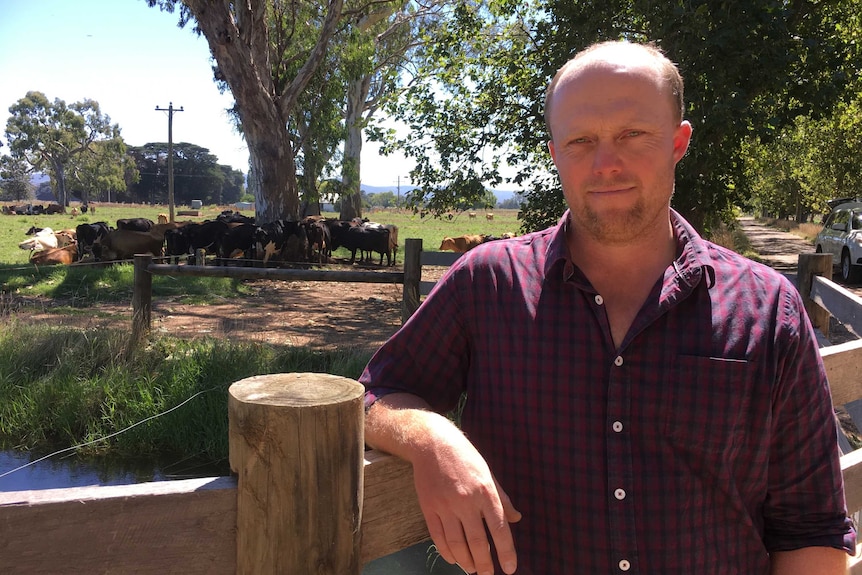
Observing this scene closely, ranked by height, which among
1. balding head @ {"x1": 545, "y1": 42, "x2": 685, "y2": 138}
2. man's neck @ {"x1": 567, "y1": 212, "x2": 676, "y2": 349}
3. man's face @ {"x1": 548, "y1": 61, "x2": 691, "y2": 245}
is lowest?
man's neck @ {"x1": 567, "y1": 212, "x2": 676, "y2": 349}

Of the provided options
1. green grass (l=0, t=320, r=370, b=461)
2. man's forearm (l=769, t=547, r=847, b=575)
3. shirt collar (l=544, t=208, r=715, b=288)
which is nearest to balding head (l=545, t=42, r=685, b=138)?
shirt collar (l=544, t=208, r=715, b=288)

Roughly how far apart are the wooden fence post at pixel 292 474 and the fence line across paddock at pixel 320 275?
14.7 feet

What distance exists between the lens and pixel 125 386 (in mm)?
6707

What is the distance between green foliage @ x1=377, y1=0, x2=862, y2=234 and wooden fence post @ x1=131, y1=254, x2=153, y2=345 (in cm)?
396

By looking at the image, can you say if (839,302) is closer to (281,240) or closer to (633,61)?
(633,61)

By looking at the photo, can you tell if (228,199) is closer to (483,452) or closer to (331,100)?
(331,100)

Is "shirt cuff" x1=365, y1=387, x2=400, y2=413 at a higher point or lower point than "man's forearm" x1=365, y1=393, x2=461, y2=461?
higher

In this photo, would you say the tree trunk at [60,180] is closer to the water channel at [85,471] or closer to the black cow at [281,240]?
the black cow at [281,240]

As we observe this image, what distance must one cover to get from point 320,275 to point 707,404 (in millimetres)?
5710

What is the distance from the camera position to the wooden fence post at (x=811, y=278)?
15.2 ft

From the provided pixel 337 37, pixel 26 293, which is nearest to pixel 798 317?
pixel 26 293

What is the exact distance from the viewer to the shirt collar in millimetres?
1567

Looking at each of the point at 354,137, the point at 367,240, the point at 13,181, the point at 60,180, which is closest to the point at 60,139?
the point at 60,180

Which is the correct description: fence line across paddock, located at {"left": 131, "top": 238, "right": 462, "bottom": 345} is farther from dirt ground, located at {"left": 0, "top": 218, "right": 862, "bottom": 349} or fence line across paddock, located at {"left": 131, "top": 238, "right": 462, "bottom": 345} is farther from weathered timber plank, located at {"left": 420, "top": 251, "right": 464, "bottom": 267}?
dirt ground, located at {"left": 0, "top": 218, "right": 862, "bottom": 349}
